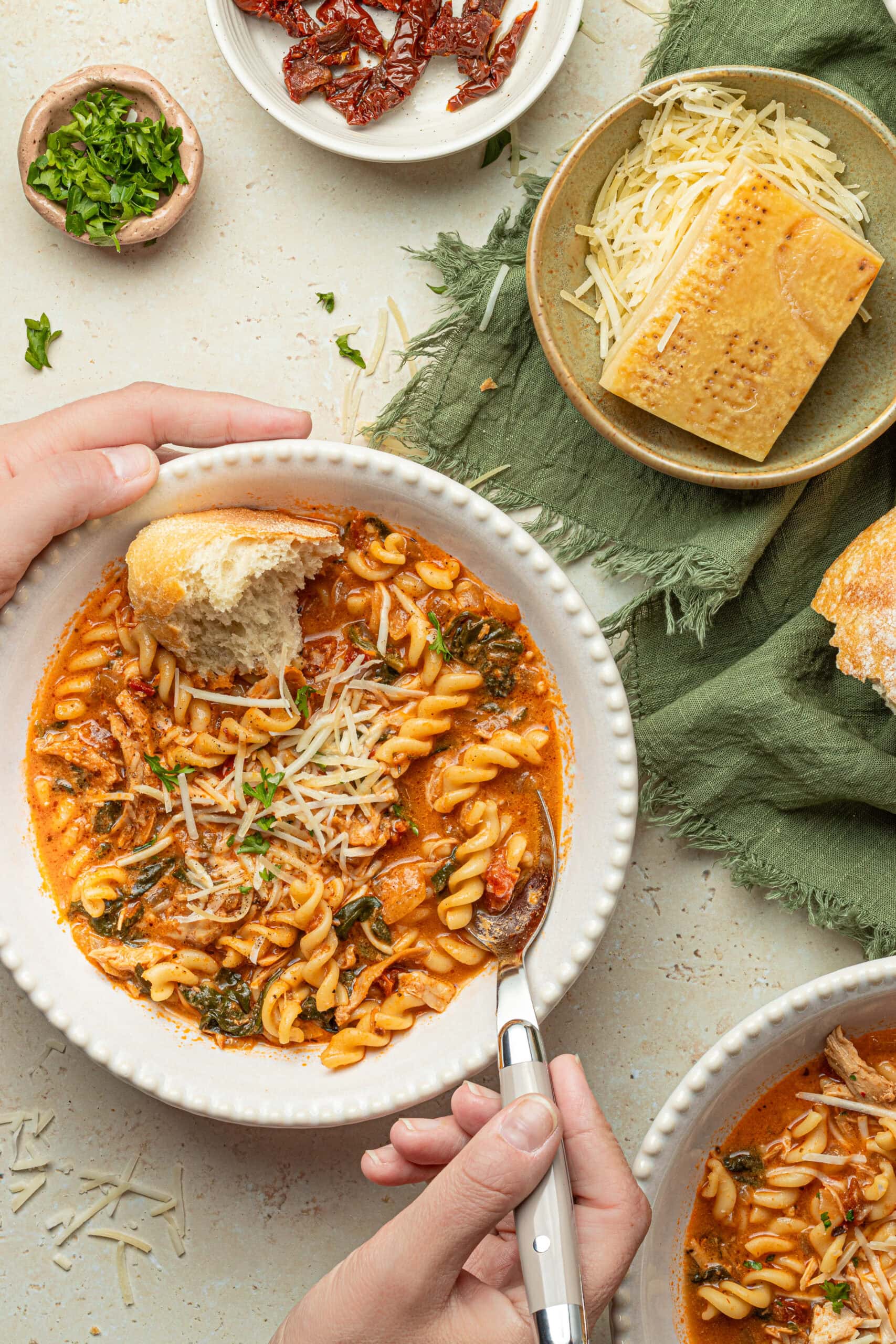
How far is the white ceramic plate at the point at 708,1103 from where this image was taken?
131 inches

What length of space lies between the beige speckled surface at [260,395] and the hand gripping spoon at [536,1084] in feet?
1.84

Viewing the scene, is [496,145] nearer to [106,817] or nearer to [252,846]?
[252,846]

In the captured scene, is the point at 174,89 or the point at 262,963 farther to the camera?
the point at 174,89

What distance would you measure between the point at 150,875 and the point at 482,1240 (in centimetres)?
157

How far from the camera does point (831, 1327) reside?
3455 millimetres

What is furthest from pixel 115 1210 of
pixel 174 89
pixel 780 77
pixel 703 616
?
pixel 780 77

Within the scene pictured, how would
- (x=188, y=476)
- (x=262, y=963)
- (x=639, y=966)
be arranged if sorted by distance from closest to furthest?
1. (x=188, y=476)
2. (x=262, y=963)
3. (x=639, y=966)

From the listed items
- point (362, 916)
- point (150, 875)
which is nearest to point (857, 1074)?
point (362, 916)

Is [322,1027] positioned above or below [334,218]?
below

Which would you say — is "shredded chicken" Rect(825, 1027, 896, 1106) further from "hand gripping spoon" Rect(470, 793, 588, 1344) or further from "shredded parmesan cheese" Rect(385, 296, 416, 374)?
"shredded parmesan cheese" Rect(385, 296, 416, 374)

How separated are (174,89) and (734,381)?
7.75 feet

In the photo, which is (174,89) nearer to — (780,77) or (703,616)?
(780,77)

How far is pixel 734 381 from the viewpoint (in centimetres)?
331

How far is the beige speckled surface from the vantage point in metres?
3.82
